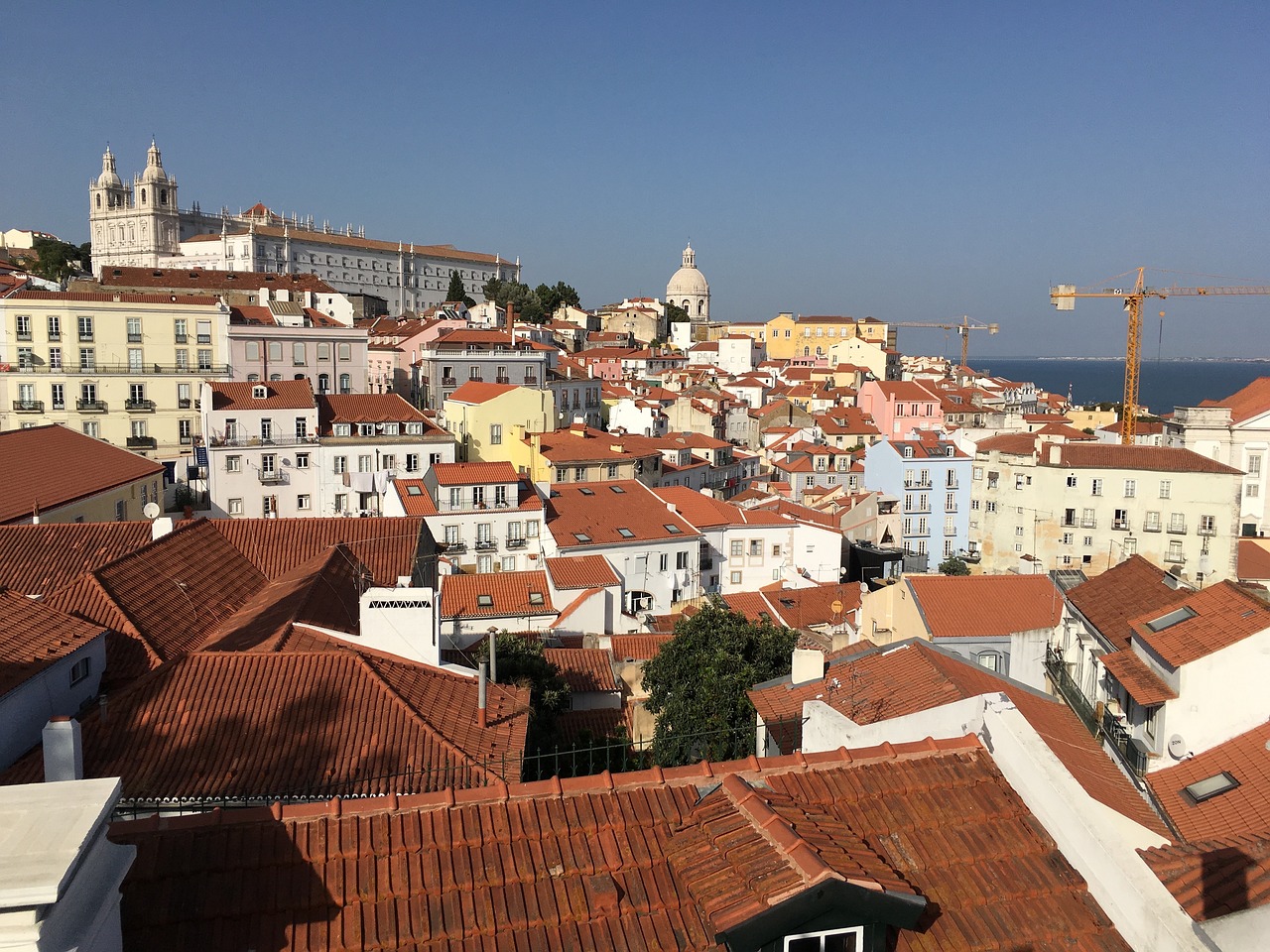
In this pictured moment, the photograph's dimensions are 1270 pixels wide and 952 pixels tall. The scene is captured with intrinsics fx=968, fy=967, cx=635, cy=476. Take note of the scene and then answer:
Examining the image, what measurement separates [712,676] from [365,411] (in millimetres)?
28678

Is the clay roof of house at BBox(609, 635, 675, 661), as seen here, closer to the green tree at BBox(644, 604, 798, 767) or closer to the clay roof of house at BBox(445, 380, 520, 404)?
the green tree at BBox(644, 604, 798, 767)

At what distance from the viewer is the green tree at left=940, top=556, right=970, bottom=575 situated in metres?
44.8

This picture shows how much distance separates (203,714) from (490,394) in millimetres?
37491

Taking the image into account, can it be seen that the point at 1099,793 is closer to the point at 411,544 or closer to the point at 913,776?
the point at 913,776

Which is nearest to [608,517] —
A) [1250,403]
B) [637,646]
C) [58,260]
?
[637,646]

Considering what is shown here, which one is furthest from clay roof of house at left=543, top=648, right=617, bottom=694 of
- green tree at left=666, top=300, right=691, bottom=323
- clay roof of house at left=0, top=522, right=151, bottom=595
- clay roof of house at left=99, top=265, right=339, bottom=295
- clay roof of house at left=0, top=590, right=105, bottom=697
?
green tree at left=666, top=300, right=691, bottom=323

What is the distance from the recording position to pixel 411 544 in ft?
68.7

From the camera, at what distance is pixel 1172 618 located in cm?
1327

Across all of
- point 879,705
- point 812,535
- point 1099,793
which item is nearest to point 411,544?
point 879,705

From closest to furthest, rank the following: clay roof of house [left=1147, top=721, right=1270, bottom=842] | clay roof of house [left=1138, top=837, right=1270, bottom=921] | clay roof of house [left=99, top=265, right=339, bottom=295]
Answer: clay roof of house [left=1138, top=837, right=1270, bottom=921] < clay roof of house [left=1147, top=721, right=1270, bottom=842] < clay roof of house [left=99, top=265, right=339, bottom=295]

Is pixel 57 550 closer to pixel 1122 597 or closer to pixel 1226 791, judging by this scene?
pixel 1226 791

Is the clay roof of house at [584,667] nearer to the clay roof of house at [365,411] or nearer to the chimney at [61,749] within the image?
the chimney at [61,749]

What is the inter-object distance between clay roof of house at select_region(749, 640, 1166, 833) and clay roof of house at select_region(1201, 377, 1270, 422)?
149 ft

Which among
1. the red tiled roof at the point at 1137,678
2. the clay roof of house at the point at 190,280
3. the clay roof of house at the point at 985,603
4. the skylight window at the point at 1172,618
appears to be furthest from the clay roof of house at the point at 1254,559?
the clay roof of house at the point at 190,280
